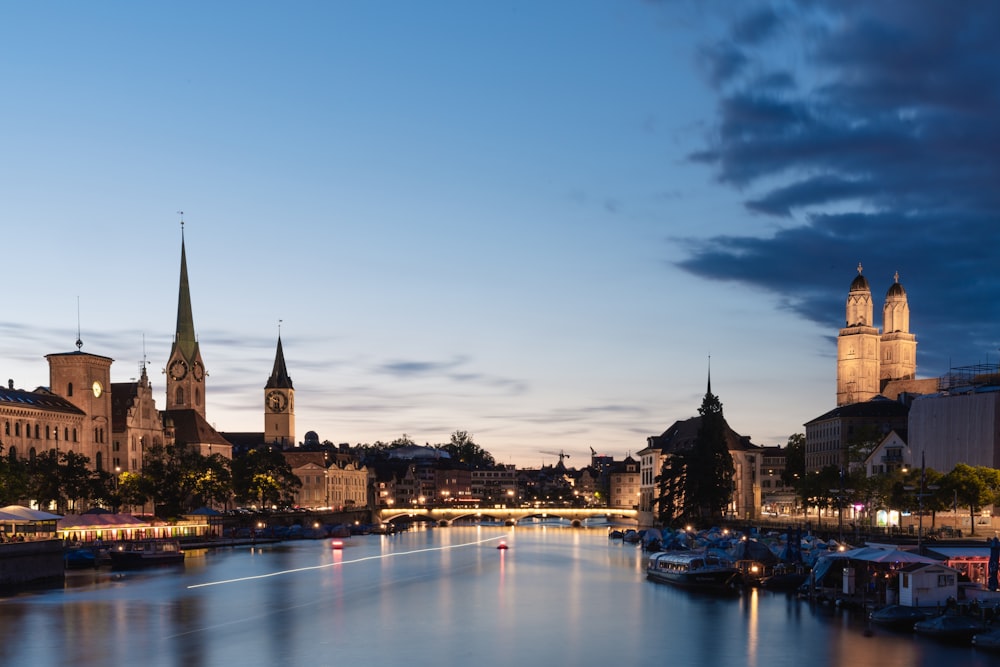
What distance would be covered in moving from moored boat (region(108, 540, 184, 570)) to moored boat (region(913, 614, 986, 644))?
64983mm

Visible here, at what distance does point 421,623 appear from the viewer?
66312mm

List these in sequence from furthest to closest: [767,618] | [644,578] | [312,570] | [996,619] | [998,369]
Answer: [998,369]
[312,570]
[644,578]
[767,618]
[996,619]

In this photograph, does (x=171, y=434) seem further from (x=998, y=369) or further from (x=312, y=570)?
(x=998, y=369)

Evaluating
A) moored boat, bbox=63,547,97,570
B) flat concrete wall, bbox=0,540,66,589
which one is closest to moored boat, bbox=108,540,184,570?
moored boat, bbox=63,547,97,570

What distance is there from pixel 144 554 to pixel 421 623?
1689 inches

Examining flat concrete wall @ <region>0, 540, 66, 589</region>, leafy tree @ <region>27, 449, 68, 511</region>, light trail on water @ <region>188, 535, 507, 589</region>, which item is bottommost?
light trail on water @ <region>188, 535, 507, 589</region>

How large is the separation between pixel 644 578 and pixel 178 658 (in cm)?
4509

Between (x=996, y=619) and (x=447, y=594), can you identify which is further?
(x=447, y=594)

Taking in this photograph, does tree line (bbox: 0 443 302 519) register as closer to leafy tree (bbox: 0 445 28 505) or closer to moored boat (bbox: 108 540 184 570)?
leafy tree (bbox: 0 445 28 505)

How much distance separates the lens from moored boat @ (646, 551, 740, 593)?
259ft

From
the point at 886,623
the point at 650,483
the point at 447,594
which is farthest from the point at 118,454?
the point at 886,623

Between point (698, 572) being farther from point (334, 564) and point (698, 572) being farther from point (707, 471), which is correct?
point (707, 471)

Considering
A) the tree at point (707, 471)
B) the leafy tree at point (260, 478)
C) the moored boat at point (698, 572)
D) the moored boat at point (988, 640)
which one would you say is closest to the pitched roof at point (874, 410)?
the tree at point (707, 471)

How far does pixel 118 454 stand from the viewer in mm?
152250
